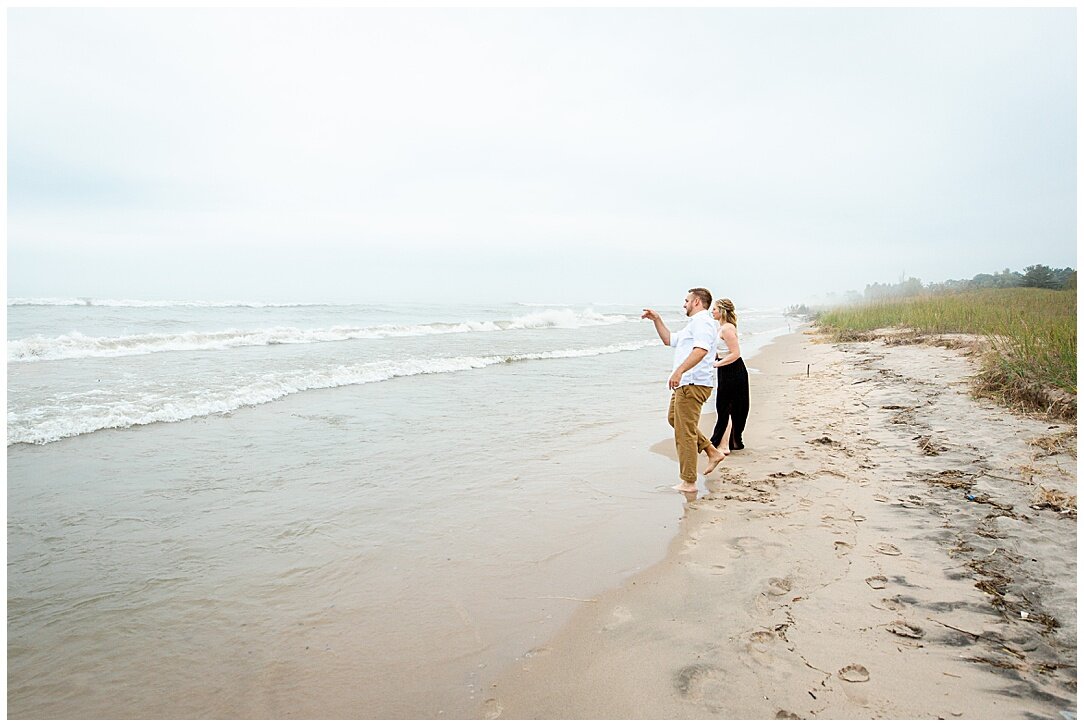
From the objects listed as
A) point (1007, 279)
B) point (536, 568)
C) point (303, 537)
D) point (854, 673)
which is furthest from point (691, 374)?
point (1007, 279)

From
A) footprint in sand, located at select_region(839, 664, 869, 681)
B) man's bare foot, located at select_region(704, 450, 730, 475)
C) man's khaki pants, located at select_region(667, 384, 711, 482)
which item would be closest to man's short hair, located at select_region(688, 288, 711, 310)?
man's khaki pants, located at select_region(667, 384, 711, 482)

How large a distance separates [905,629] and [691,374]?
2.97 m

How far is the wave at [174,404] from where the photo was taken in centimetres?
771

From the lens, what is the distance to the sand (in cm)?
258

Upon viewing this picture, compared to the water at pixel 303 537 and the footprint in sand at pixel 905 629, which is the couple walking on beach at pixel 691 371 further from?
the footprint in sand at pixel 905 629

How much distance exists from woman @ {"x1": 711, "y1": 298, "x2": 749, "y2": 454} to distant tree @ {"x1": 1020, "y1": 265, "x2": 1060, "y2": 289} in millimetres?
27369

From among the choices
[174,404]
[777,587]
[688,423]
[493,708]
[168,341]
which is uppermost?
[168,341]

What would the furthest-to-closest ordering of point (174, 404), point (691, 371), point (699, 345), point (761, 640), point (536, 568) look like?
point (174, 404), point (691, 371), point (699, 345), point (536, 568), point (761, 640)

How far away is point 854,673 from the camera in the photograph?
268 cm

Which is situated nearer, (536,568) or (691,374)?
(536,568)

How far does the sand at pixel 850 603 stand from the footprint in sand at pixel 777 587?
1 cm

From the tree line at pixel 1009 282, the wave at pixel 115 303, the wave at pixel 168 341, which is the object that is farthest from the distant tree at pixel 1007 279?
the wave at pixel 115 303

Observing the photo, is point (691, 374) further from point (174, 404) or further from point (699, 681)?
point (174, 404)

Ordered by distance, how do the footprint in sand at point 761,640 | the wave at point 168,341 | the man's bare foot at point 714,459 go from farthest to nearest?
the wave at point 168,341
the man's bare foot at point 714,459
the footprint in sand at point 761,640
